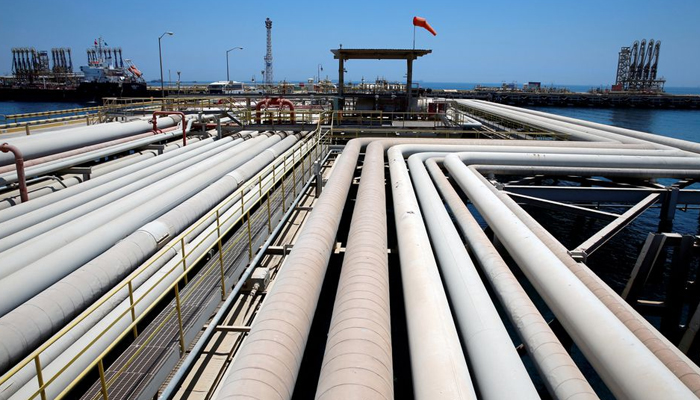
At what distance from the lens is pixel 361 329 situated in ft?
16.5

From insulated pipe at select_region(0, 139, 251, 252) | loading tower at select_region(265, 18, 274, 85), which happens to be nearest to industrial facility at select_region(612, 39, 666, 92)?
loading tower at select_region(265, 18, 274, 85)

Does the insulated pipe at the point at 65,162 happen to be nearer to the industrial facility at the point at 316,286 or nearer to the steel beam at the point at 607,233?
the industrial facility at the point at 316,286

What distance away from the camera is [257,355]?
4602 mm

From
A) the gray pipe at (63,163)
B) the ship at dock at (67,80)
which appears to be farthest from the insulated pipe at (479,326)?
the ship at dock at (67,80)

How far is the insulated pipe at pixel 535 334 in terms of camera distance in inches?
179

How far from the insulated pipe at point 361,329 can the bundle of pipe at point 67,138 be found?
32.1 feet

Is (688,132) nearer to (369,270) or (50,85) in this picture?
(369,270)

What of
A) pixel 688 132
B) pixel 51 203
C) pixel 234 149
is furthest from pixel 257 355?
pixel 688 132

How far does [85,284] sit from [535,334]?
6091mm

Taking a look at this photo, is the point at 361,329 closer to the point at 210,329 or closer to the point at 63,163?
the point at 210,329

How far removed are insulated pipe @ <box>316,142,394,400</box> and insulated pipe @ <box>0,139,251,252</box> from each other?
5.05 m

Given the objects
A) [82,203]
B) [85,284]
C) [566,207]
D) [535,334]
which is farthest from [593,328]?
[82,203]

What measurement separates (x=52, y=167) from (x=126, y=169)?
6.11ft

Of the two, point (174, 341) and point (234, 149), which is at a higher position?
point (234, 149)
